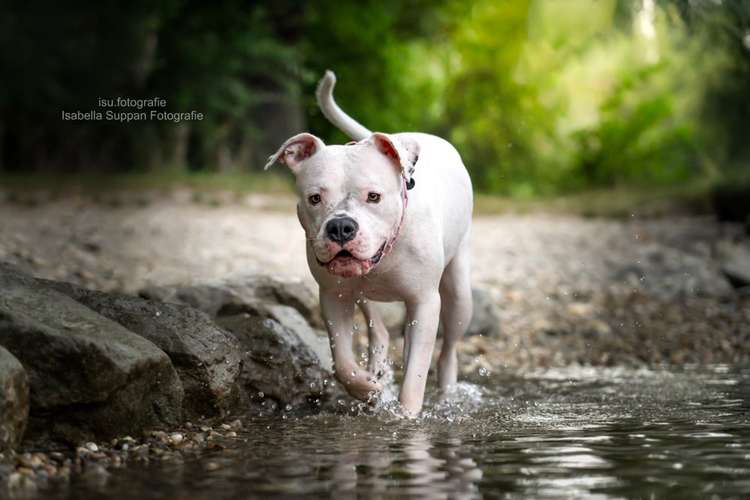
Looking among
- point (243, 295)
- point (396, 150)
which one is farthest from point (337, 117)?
point (243, 295)

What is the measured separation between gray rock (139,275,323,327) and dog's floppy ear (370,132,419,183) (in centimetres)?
234

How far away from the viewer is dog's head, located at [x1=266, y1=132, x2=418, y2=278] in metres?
5.23

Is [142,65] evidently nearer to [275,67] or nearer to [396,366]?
[275,67]

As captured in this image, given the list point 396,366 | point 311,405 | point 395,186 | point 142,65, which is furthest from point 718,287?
point 142,65

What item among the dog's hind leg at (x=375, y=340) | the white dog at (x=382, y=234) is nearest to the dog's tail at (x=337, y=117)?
the white dog at (x=382, y=234)

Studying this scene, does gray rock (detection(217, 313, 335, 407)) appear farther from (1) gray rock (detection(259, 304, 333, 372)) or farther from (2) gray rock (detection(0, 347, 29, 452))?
(2) gray rock (detection(0, 347, 29, 452))

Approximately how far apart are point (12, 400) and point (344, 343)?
1.97m

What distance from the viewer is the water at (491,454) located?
13.3 ft

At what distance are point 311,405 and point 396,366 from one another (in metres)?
2.01

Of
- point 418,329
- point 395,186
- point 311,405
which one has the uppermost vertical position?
point 395,186

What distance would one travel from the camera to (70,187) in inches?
631

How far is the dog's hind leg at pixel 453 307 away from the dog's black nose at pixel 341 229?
68.0 inches

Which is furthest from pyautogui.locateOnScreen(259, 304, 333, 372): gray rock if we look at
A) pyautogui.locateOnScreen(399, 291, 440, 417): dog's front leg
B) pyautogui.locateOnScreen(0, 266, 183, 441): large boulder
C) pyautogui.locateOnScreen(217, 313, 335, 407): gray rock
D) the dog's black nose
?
the dog's black nose

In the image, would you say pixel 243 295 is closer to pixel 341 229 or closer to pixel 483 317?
pixel 483 317
